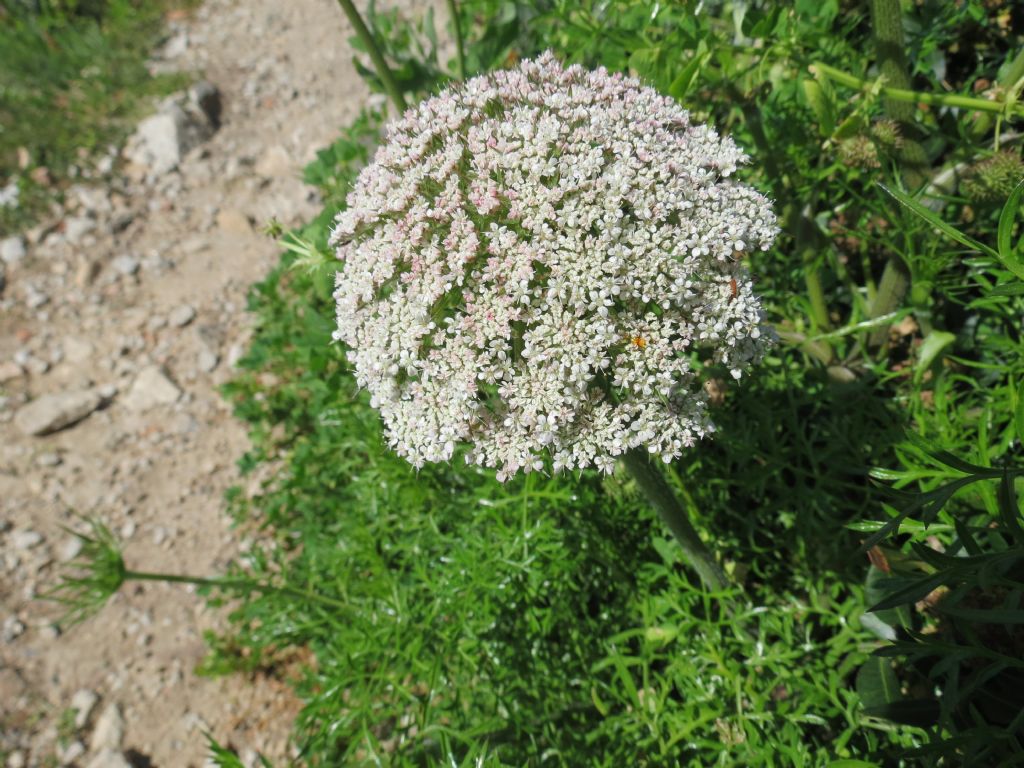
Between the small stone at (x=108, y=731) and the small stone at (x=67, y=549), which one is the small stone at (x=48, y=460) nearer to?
the small stone at (x=67, y=549)

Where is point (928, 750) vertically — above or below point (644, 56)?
below

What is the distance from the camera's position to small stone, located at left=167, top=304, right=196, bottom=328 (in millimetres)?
5668

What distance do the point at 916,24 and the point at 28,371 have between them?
20.9ft

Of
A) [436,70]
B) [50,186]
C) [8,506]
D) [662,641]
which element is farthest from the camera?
[50,186]

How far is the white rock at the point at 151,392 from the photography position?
536cm

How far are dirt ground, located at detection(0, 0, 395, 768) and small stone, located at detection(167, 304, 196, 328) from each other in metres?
0.02

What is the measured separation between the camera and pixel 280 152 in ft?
20.9

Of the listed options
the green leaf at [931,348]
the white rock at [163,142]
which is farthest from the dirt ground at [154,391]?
the green leaf at [931,348]

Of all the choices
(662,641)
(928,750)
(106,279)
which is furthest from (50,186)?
(928,750)

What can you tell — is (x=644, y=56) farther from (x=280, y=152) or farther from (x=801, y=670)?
(x=280, y=152)

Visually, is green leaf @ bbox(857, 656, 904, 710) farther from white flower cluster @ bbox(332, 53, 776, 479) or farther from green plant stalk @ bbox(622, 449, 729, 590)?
white flower cluster @ bbox(332, 53, 776, 479)

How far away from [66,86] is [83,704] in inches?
240

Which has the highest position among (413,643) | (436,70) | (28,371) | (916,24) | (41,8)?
(41,8)

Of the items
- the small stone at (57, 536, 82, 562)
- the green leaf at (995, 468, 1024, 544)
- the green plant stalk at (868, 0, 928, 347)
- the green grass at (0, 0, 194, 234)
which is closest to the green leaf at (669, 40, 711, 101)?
the green plant stalk at (868, 0, 928, 347)
